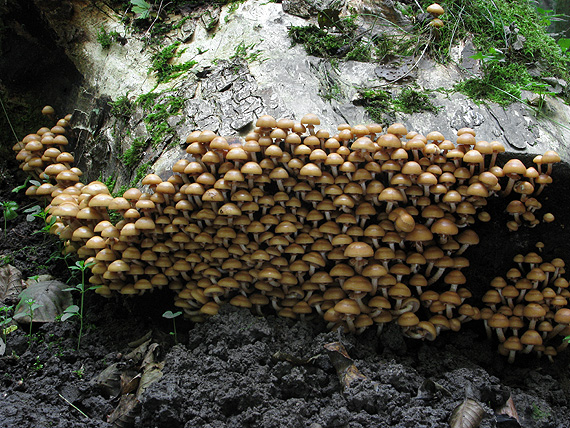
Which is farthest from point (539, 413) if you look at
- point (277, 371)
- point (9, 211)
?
point (9, 211)

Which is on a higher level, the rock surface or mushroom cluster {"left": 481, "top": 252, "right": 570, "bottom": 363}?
the rock surface

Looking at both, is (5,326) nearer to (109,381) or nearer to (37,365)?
(37,365)

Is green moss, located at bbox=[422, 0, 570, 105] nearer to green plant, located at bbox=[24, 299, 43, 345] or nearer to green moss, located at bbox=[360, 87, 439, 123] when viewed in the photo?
green moss, located at bbox=[360, 87, 439, 123]

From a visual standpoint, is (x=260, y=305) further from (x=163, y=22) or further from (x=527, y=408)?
(x=163, y=22)

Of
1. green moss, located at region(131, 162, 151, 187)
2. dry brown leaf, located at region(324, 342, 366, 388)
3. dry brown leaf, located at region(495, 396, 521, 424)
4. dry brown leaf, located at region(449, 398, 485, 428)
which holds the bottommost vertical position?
dry brown leaf, located at region(495, 396, 521, 424)

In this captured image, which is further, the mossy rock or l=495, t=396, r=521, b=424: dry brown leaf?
the mossy rock

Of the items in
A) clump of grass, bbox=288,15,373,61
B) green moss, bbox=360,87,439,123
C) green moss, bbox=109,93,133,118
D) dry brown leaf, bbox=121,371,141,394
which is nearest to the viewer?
dry brown leaf, bbox=121,371,141,394

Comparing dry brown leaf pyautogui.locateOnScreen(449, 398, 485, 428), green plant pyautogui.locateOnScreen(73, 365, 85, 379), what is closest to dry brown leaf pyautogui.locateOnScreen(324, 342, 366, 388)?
dry brown leaf pyautogui.locateOnScreen(449, 398, 485, 428)

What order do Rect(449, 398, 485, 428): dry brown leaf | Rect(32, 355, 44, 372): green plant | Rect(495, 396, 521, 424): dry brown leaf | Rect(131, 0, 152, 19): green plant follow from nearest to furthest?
1. Rect(449, 398, 485, 428): dry brown leaf
2. Rect(495, 396, 521, 424): dry brown leaf
3. Rect(32, 355, 44, 372): green plant
4. Rect(131, 0, 152, 19): green plant
